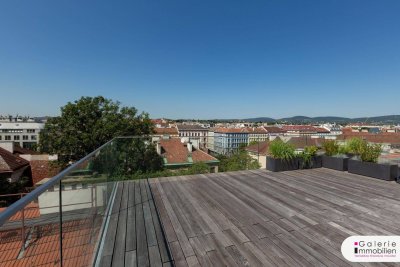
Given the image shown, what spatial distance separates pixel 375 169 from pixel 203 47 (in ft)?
44.8

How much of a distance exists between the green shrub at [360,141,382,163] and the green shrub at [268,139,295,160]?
1.58 metres

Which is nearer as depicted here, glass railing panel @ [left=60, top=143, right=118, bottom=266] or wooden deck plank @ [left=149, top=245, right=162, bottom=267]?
glass railing panel @ [left=60, top=143, right=118, bottom=266]

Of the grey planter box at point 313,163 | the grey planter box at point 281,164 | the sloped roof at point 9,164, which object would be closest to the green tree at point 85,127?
the sloped roof at point 9,164

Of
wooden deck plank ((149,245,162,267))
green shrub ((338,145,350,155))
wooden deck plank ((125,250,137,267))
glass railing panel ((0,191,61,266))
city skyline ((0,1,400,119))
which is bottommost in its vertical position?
wooden deck plank ((125,250,137,267))

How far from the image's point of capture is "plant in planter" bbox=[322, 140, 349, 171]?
17.5 feet

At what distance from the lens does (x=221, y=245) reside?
2.15 m

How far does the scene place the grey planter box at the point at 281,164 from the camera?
5.32 m

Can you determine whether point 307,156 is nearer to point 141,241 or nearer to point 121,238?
point 141,241

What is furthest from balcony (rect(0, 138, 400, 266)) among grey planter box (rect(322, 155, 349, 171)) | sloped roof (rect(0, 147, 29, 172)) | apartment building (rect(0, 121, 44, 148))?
apartment building (rect(0, 121, 44, 148))

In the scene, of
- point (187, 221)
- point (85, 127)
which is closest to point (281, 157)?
point (187, 221)

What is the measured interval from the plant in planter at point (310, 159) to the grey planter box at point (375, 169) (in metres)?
0.78

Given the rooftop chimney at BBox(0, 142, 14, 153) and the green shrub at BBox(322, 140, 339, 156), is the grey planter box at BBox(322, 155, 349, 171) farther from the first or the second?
the rooftop chimney at BBox(0, 142, 14, 153)

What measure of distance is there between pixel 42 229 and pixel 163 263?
1.21 m

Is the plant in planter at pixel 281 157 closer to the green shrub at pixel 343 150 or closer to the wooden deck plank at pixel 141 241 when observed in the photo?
the green shrub at pixel 343 150
